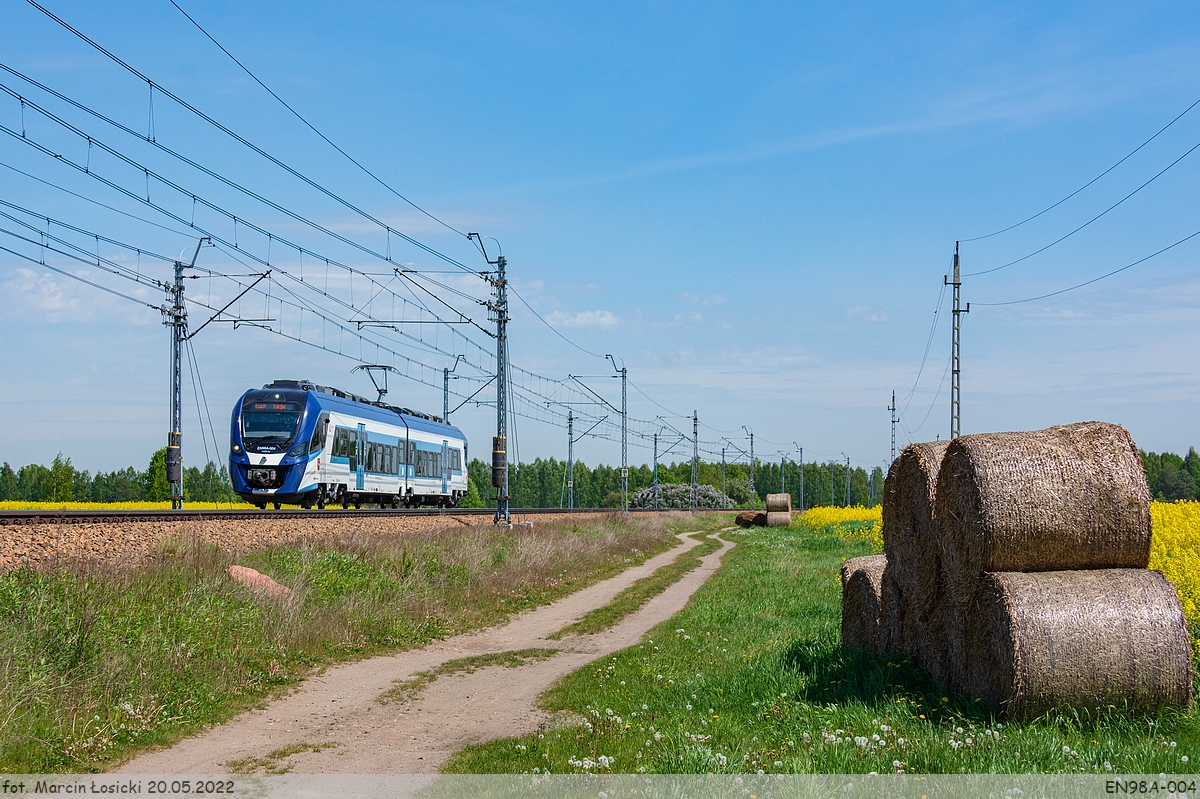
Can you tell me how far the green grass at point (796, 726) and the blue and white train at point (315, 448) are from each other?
70.7 ft

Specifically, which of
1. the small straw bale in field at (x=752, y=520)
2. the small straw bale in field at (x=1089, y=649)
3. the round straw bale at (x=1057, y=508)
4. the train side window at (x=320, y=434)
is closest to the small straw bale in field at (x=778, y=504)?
the small straw bale in field at (x=752, y=520)

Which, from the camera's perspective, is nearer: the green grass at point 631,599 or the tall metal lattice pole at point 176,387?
the green grass at point 631,599

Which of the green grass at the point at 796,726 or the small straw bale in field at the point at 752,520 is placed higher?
the green grass at the point at 796,726

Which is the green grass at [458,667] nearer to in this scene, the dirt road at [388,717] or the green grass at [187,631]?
the dirt road at [388,717]

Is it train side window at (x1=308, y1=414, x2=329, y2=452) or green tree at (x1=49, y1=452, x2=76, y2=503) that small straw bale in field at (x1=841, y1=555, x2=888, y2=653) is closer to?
train side window at (x1=308, y1=414, x2=329, y2=452)

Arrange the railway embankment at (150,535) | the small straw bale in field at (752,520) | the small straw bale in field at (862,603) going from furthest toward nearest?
the small straw bale in field at (752,520) < the railway embankment at (150,535) < the small straw bale in field at (862,603)

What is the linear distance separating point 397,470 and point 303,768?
1310 inches

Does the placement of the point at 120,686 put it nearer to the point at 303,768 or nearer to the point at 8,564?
the point at 303,768

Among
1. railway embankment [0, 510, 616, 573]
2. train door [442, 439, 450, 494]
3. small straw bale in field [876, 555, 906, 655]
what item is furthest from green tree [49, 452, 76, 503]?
small straw bale in field [876, 555, 906, 655]

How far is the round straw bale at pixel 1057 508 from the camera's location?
306 inches

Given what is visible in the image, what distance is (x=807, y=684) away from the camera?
29.3 feet

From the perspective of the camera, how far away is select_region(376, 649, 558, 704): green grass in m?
10.6

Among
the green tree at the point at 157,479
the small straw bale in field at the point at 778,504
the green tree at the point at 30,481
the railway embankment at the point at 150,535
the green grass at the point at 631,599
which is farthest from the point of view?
the green tree at the point at 30,481

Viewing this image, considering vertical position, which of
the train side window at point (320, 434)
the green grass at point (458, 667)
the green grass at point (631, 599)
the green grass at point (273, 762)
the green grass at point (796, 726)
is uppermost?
the train side window at point (320, 434)
